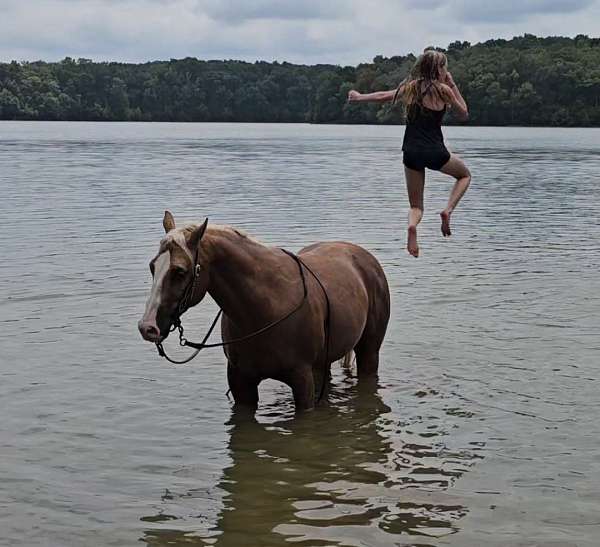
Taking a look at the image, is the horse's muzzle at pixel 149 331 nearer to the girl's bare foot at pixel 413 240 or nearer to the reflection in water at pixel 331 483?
the reflection in water at pixel 331 483

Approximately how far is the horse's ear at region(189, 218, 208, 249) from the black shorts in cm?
319

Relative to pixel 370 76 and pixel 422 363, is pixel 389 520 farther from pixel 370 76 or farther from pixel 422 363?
pixel 370 76

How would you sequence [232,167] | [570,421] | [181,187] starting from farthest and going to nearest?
[232,167]
[181,187]
[570,421]

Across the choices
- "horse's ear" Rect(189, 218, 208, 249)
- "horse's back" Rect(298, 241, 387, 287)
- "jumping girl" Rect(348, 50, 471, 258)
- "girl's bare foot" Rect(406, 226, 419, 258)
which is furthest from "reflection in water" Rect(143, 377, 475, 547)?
"jumping girl" Rect(348, 50, 471, 258)

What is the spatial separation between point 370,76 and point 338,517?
175 metres

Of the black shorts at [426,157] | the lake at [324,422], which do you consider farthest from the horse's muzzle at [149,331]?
the black shorts at [426,157]

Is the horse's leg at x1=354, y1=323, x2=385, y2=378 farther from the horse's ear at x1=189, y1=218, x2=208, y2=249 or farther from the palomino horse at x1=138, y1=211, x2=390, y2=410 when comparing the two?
the horse's ear at x1=189, y1=218, x2=208, y2=249

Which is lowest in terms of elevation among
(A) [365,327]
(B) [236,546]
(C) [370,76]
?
(B) [236,546]

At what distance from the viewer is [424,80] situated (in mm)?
10664

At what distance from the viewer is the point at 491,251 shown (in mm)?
23188

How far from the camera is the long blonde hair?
34.7 ft

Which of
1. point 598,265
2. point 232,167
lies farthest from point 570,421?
point 232,167

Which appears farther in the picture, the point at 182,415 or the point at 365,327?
the point at 365,327

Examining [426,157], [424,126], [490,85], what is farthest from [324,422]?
[490,85]
